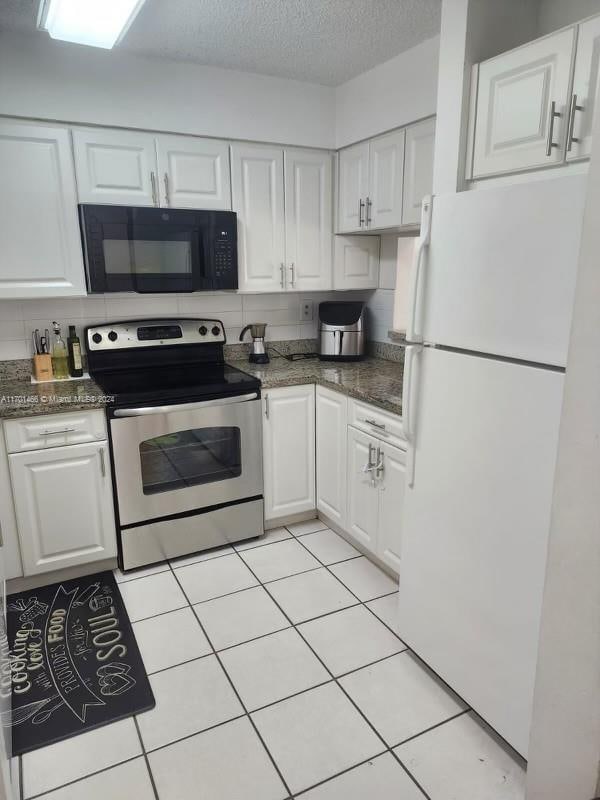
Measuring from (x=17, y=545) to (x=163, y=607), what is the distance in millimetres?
707

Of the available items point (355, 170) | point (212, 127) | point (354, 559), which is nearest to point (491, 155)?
point (355, 170)

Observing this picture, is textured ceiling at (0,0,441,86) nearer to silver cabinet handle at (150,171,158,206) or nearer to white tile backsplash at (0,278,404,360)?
silver cabinet handle at (150,171,158,206)

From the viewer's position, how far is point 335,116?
304 cm

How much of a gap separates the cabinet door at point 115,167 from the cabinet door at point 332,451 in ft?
4.43

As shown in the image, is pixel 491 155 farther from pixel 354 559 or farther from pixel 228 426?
pixel 354 559

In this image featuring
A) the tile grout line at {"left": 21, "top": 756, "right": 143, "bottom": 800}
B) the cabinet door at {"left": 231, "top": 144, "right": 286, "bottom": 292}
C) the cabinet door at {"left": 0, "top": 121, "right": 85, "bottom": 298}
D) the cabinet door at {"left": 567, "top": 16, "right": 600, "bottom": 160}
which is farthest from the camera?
the cabinet door at {"left": 231, "top": 144, "right": 286, "bottom": 292}

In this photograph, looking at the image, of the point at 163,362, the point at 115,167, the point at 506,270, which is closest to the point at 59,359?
the point at 163,362

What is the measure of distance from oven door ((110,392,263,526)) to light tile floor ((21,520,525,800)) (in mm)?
397

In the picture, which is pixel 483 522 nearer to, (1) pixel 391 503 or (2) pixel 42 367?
(1) pixel 391 503

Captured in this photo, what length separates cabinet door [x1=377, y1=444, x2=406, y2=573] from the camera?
2.35 m

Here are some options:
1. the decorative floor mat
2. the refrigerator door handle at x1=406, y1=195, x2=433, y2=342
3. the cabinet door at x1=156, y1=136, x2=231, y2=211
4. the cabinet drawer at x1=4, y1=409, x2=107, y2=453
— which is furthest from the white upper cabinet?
the decorative floor mat

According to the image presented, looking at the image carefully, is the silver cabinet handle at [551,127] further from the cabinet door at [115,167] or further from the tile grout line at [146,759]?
the tile grout line at [146,759]

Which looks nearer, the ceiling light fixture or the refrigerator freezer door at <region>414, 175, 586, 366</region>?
the refrigerator freezer door at <region>414, 175, 586, 366</region>

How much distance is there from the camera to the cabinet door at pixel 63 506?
237 centimetres
